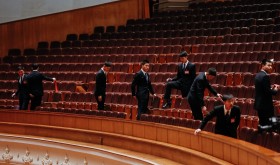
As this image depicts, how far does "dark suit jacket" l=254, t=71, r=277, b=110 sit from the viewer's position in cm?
208

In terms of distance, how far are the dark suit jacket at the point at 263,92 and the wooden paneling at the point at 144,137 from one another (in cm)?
18

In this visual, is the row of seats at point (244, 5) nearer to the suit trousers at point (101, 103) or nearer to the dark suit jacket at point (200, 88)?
the suit trousers at point (101, 103)

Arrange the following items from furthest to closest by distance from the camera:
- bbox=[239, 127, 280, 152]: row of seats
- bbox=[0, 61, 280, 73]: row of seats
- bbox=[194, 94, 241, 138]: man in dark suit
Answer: bbox=[0, 61, 280, 73]: row of seats < bbox=[194, 94, 241, 138]: man in dark suit < bbox=[239, 127, 280, 152]: row of seats

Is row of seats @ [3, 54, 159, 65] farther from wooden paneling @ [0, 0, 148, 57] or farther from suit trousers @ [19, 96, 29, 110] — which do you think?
suit trousers @ [19, 96, 29, 110]

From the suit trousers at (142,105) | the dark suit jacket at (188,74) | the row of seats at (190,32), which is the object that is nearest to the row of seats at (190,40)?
the row of seats at (190,32)

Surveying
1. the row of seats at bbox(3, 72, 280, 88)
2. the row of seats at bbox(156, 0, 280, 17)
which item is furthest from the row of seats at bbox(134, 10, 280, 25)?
the row of seats at bbox(3, 72, 280, 88)

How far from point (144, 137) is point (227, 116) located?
0.78 m

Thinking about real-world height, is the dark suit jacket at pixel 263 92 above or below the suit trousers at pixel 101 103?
above

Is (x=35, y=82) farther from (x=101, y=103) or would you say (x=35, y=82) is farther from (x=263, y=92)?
(x=263, y=92)

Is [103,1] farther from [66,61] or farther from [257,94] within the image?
[257,94]

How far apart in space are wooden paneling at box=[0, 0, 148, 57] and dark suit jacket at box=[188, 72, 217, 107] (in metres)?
2.80

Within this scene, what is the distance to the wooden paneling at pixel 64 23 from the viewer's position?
4.98 m

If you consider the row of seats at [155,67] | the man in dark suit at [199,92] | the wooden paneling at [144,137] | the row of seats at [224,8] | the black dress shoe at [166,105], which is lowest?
the wooden paneling at [144,137]

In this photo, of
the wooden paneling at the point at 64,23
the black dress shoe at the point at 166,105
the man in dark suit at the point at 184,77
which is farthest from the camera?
the wooden paneling at the point at 64,23
